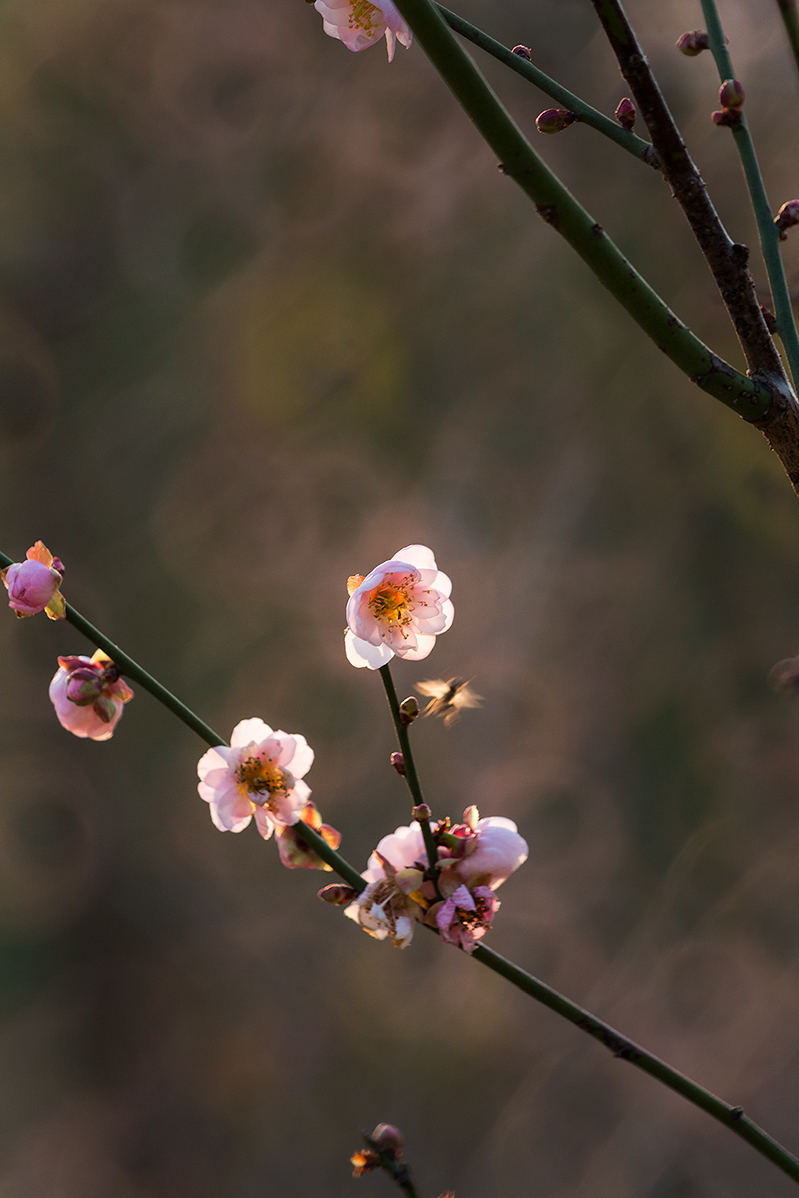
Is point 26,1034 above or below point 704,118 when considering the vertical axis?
below

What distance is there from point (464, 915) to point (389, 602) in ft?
0.43

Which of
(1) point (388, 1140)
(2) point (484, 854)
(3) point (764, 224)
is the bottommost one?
(1) point (388, 1140)

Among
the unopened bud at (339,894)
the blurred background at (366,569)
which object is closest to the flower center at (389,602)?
the unopened bud at (339,894)

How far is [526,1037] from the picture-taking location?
4.69 ft

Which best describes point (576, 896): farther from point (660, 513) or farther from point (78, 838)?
point (78, 838)

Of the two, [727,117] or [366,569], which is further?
[366,569]

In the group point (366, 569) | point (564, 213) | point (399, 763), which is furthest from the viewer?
point (366, 569)

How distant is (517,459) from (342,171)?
26.4 inches

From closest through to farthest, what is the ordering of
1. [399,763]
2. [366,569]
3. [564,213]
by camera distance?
[564,213] < [399,763] < [366,569]

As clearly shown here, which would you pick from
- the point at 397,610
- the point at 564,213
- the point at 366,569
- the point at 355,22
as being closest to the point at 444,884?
the point at 397,610

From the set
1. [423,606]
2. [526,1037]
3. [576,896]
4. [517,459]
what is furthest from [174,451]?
[423,606]

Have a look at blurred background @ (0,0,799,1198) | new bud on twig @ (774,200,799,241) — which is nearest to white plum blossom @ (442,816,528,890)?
new bud on twig @ (774,200,799,241)

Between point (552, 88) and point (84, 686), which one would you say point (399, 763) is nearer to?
point (84, 686)

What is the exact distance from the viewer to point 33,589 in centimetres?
35
